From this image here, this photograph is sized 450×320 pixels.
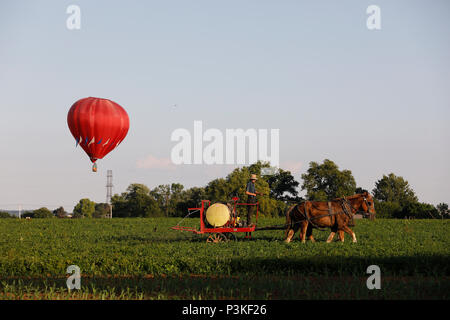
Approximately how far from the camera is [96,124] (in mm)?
25688

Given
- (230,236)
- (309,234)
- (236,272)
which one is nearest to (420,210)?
(309,234)

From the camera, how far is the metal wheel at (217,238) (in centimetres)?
2106

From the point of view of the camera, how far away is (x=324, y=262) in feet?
49.4

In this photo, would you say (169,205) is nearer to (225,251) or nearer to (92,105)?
(92,105)

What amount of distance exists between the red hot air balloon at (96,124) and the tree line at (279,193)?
40584 millimetres

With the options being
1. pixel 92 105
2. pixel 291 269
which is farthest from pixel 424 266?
pixel 92 105

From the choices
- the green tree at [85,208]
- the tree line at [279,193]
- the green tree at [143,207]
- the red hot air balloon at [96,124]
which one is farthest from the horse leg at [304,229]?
the green tree at [85,208]

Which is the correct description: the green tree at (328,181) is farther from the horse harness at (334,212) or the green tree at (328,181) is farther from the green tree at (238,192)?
the horse harness at (334,212)

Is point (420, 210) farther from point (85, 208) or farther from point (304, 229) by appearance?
point (85, 208)

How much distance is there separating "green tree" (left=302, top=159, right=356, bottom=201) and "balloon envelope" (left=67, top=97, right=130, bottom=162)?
58345mm

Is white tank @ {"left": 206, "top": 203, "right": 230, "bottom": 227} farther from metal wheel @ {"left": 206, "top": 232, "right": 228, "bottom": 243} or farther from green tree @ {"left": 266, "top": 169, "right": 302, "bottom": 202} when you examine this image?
green tree @ {"left": 266, "top": 169, "right": 302, "bottom": 202}

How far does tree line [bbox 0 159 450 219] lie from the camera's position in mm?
74250
